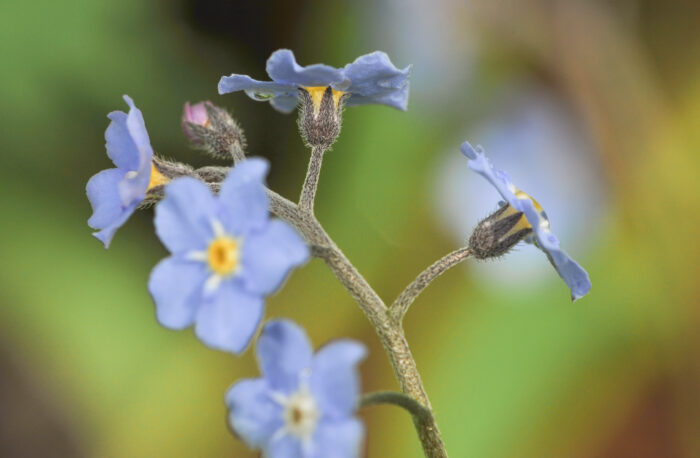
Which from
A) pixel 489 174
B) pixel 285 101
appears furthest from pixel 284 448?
pixel 285 101

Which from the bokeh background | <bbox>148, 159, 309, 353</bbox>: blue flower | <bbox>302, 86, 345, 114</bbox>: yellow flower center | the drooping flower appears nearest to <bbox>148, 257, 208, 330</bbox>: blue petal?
<bbox>148, 159, 309, 353</bbox>: blue flower

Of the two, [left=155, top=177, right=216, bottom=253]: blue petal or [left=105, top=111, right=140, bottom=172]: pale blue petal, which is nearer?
[left=155, top=177, right=216, bottom=253]: blue petal

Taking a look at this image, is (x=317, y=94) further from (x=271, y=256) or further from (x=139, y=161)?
(x=271, y=256)

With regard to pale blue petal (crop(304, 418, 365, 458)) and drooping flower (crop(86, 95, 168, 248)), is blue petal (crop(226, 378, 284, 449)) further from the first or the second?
drooping flower (crop(86, 95, 168, 248))

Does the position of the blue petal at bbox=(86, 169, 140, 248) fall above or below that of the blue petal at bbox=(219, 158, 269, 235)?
above

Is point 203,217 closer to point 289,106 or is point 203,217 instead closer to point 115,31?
point 289,106

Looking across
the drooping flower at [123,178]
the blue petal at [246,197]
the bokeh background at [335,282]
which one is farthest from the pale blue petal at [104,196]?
the bokeh background at [335,282]

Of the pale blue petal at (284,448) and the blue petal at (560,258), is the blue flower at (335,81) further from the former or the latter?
the pale blue petal at (284,448)
